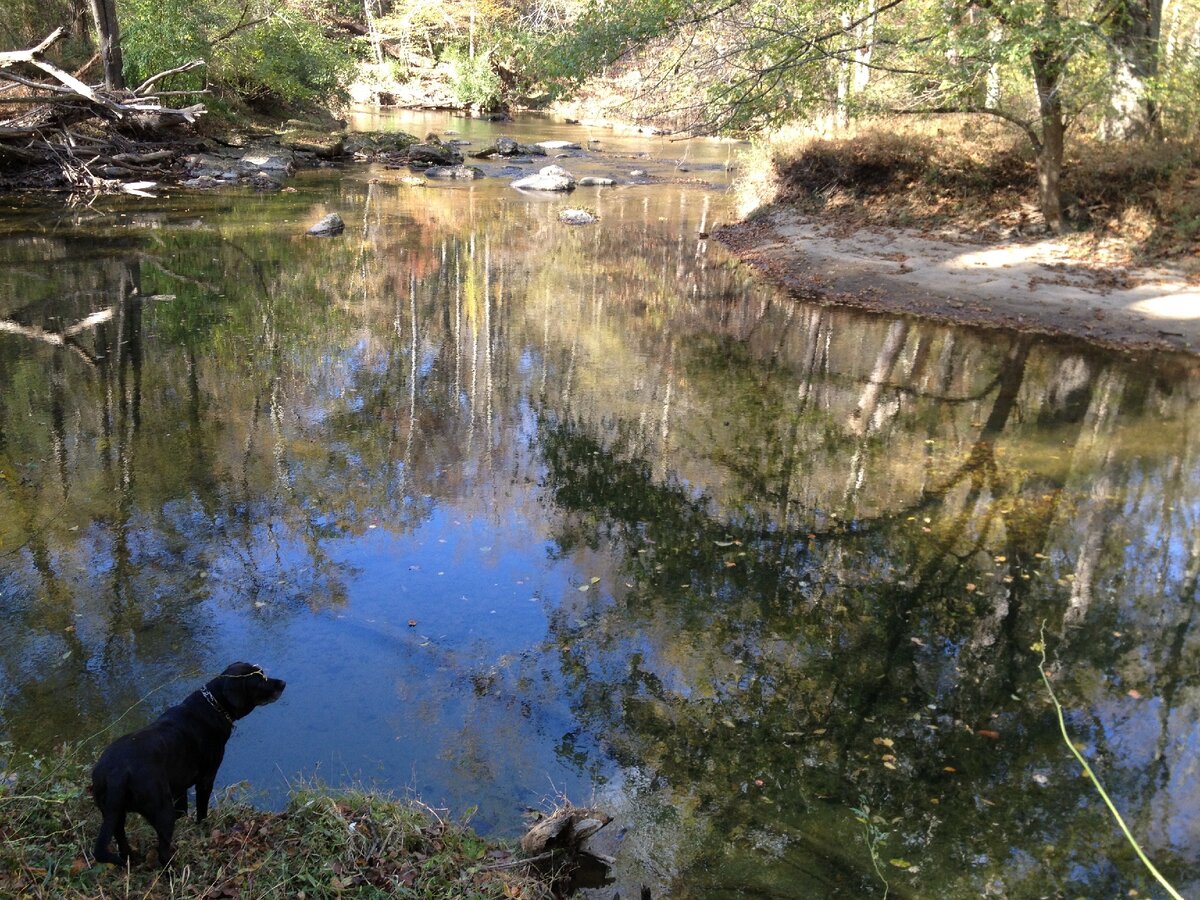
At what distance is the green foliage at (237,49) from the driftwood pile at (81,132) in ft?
12.6

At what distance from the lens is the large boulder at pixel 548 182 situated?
26.9 m

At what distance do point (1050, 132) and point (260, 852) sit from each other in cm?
1702

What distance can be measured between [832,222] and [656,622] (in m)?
15.1

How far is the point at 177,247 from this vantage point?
17375 mm

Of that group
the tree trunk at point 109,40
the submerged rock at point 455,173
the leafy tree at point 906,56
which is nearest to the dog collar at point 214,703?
the leafy tree at point 906,56

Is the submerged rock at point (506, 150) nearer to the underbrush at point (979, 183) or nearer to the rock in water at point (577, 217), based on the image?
the rock in water at point (577, 217)

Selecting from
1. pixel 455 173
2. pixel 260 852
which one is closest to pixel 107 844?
pixel 260 852

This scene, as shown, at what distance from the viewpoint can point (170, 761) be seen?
12.0 ft

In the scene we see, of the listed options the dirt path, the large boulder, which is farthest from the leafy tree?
the large boulder

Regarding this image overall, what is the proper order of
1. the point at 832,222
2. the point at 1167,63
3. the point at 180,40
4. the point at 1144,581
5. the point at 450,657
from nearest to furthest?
1. the point at 450,657
2. the point at 1144,581
3. the point at 1167,63
4. the point at 832,222
5. the point at 180,40

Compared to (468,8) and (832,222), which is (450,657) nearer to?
(832,222)

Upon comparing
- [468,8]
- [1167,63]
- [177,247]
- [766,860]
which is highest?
[468,8]

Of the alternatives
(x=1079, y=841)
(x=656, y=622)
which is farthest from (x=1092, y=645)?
(x=656, y=622)

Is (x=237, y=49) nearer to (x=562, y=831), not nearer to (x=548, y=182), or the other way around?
(x=548, y=182)
